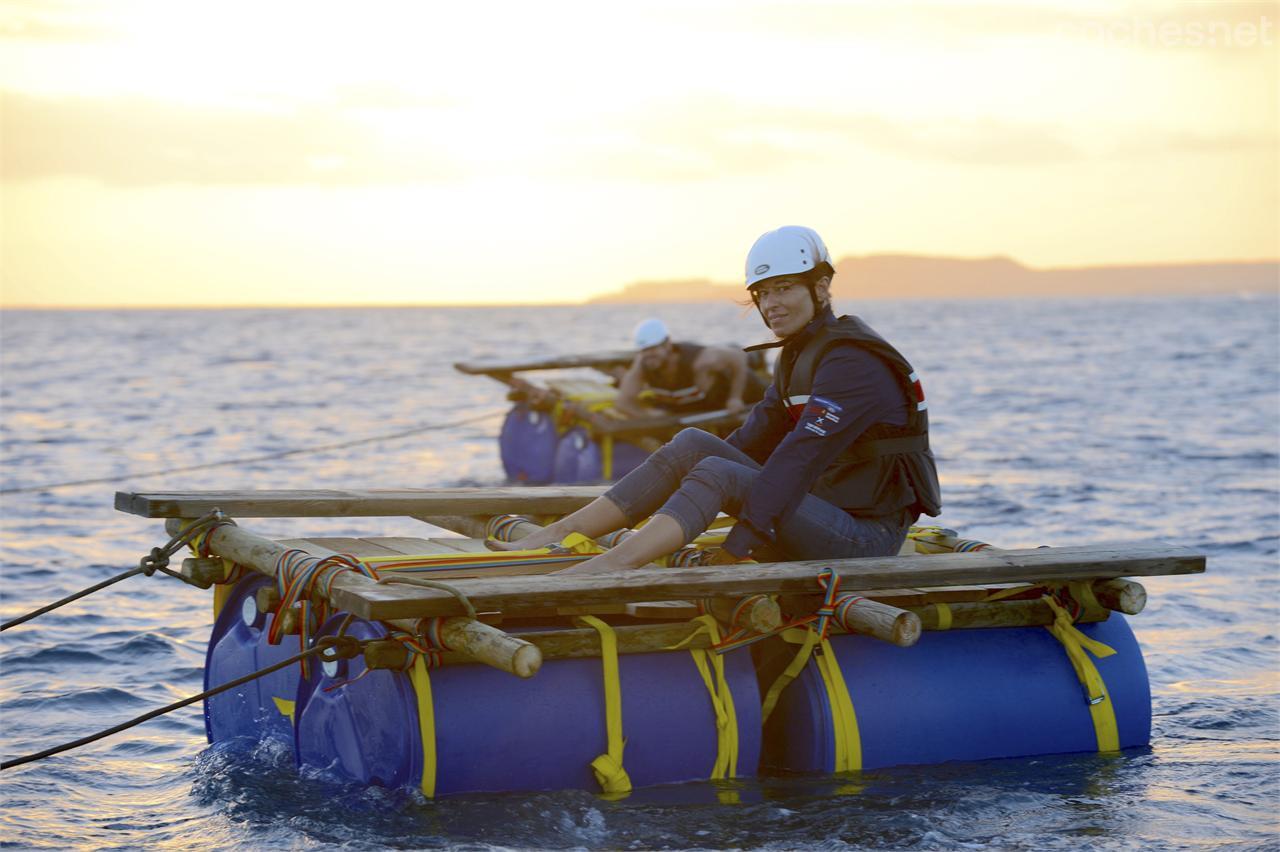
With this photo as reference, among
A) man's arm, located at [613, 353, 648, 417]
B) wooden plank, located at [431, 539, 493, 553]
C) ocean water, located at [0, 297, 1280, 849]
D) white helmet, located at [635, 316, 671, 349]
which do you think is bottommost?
ocean water, located at [0, 297, 1280, 849]

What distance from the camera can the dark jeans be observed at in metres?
6.65

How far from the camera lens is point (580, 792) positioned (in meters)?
6.18

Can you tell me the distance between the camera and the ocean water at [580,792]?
613 centimetres

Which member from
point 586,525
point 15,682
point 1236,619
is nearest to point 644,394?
point 1236,619

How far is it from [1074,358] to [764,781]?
4966 cm

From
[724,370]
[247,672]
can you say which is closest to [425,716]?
[247,672]

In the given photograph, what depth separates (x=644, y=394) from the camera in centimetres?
1702

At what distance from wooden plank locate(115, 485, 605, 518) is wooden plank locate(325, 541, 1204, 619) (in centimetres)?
181

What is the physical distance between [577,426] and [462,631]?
12243 millimetres

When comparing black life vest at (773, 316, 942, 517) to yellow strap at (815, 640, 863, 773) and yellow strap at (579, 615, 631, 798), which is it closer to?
yellow strap at (815, 640, 863, 773)

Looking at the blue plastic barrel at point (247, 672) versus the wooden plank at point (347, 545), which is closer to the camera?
the blue plastic barrel at point (247, 672)

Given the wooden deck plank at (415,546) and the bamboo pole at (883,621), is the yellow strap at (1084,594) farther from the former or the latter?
the wooden deck plank at (415,546)

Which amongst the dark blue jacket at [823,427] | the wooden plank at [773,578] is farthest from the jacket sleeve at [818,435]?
the wooden plank at [773,578]

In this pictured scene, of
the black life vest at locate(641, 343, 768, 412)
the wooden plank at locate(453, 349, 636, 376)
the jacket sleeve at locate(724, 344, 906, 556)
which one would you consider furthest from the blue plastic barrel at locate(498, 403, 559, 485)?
the jacket sleeve at locate(724, 344, 906, 556)
